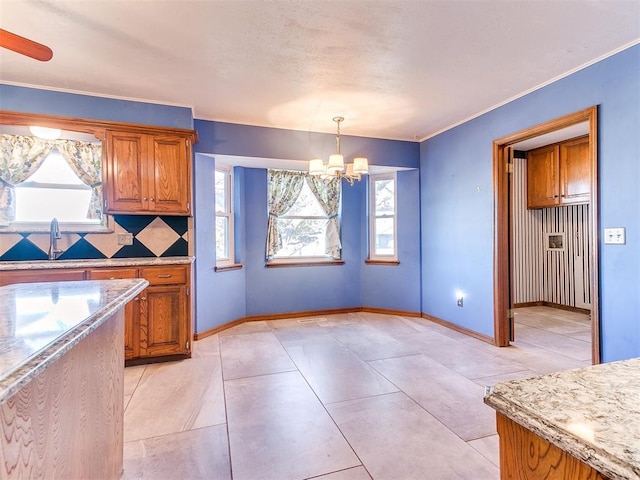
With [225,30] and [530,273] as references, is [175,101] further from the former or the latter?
[530,273]

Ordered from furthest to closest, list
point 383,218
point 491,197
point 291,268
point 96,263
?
point 383,218
point 291,268
point 491,197
point 96,263

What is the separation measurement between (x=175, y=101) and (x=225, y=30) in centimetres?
136

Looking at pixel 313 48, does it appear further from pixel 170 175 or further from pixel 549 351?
pixel 549 351

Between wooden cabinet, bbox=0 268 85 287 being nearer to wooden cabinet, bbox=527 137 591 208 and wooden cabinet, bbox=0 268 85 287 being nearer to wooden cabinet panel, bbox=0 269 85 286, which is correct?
wooden cabinet panel, bbox=0 269 85 286

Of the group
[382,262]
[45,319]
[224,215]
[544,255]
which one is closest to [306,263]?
[382,262]

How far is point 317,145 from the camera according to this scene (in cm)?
423

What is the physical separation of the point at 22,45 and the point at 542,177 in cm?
571

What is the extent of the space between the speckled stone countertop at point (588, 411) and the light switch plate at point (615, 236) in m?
2.23

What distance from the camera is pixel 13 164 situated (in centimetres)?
300

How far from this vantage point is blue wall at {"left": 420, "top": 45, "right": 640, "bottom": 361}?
7.72ft

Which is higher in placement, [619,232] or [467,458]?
[619,232]

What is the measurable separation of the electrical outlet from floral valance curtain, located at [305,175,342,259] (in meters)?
2.48

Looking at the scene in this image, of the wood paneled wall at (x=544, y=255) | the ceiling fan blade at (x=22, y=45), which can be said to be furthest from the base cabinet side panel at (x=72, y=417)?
the wood paneled wall at (x=544, y=255)

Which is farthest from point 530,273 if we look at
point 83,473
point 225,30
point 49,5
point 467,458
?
point 49,5
